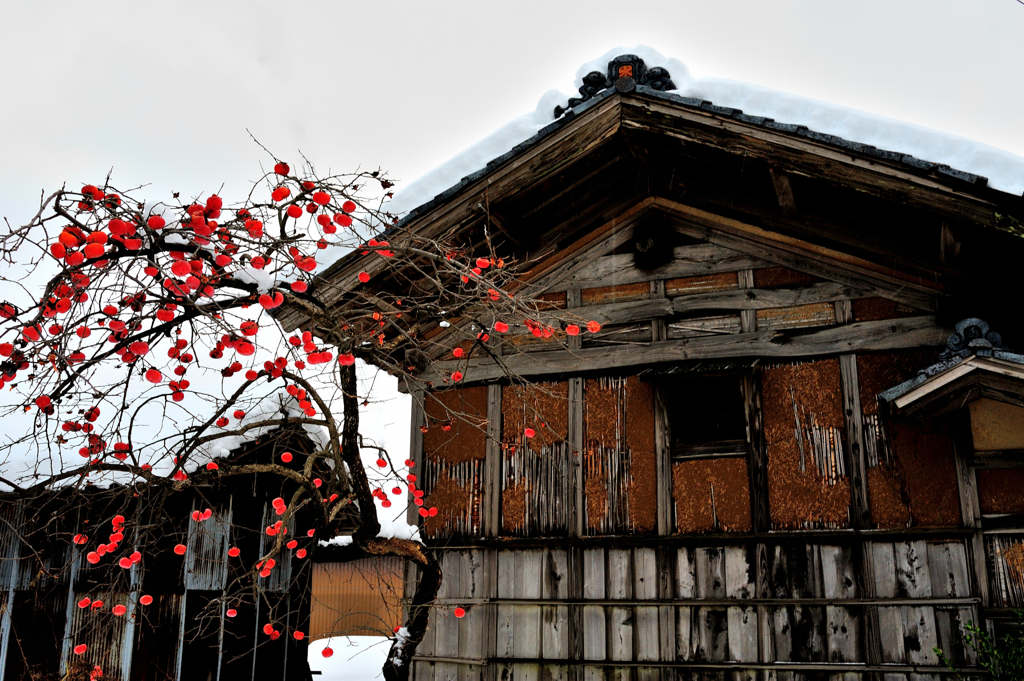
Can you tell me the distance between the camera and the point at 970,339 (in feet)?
18.5

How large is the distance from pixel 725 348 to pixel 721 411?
1.85 ft

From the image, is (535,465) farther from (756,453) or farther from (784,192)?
(784,192)

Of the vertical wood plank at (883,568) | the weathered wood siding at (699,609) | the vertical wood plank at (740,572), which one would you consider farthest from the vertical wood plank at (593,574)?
the vertical wood plank at (883,568)

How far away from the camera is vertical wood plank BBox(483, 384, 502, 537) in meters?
7.22

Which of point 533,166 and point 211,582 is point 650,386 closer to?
point 533,166

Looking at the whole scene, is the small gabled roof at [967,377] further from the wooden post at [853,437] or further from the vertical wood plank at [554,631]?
the vertical wood plank at [554,631]

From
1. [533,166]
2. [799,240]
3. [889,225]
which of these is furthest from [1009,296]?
[533,166]

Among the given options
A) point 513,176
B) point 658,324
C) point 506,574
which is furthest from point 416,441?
point 513,176

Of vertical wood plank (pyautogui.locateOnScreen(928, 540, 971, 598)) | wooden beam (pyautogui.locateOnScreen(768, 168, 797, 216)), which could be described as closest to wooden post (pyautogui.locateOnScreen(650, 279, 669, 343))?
wooden beam (pyautogui.locateOnScreen(768, 168, 797, 216))

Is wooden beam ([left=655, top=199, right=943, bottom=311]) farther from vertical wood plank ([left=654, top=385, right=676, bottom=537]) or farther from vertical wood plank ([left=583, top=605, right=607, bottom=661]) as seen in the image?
vertical wood plank ([left=583, top=605, right=607, bottom=661])

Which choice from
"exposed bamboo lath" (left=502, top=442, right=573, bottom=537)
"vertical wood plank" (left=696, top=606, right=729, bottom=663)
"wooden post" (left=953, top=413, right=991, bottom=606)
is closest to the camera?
"wooden post" (left=953, top=413, right=991, bottom=606)

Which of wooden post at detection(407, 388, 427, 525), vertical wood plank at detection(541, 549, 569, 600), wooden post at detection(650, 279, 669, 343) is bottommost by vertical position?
vertical wood plank at detection(541, 549, 569, 600)

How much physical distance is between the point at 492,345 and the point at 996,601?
4641 mm

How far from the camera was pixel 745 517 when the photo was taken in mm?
6496
